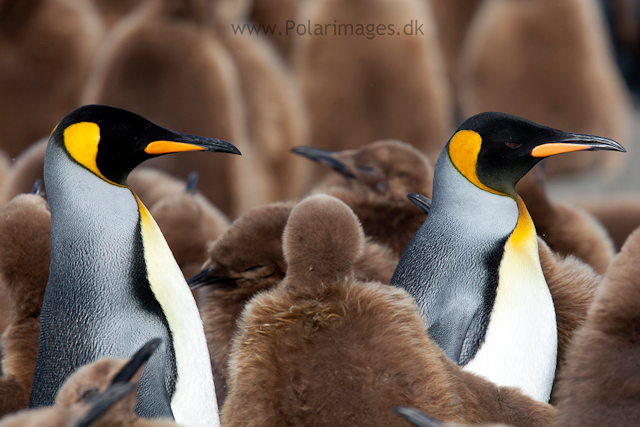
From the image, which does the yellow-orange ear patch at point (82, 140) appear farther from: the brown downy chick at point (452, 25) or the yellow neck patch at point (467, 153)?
the brown downy chick at point (452, 25)

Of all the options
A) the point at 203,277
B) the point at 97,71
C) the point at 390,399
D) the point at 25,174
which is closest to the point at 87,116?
the point at 203,277

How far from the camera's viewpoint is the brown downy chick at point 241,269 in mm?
1287

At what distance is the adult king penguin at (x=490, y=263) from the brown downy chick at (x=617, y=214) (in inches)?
31.6

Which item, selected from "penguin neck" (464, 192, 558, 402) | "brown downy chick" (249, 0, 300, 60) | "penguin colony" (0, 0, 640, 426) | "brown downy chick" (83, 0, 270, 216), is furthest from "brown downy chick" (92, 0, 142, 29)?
"penguin neck" (464, 192, 558, 402)

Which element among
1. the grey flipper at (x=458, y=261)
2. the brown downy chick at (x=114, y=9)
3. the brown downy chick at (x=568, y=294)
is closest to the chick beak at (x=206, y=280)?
the grey flipper at (x=458, y=261)

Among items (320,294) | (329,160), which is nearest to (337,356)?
(320,294)

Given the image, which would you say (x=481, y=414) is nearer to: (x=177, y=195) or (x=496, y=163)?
(x=496, y=163)

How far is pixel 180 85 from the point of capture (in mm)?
2168

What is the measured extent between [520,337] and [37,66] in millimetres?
1941

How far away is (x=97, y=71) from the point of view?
7.39ft

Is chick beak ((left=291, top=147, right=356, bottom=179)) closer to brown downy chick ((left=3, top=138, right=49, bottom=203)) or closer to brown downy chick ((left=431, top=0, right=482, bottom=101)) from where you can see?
brown downy chick ((left=3, top=138, right=49, bottom=203))

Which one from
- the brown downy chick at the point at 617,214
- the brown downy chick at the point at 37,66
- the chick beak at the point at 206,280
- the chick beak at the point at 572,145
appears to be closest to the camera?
the chick beak at the point at 572,145

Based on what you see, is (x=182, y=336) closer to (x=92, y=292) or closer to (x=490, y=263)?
(x=92, y=292)

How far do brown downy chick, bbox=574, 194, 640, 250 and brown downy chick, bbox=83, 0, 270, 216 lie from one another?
1.00 meters
